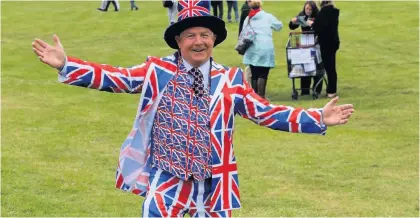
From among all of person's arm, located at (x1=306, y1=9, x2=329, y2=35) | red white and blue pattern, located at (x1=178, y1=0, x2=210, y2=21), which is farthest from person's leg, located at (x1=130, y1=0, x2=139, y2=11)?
red white and blue pattern, located at (x1=178, y1=0, x2=210, y2=21)

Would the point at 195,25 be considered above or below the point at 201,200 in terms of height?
above

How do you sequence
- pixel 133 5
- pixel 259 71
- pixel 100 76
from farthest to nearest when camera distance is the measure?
pixel 133 5, pixel 259 71, pixel 100 76

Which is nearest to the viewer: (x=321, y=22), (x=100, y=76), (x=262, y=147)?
(x=100, y=76)

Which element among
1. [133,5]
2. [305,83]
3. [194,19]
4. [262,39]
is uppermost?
[194,19]

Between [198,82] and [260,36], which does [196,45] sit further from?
[260,36]

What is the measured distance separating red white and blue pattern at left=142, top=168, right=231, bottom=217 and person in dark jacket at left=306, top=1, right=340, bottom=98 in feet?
37.6

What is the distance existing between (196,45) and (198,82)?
0.22m

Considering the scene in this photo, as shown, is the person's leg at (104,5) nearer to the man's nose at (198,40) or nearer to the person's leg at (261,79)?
the person's leg at (261,79)

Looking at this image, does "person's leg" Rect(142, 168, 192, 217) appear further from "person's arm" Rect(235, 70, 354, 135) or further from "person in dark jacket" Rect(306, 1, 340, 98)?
"person in dark jacket" Rect(306, 1, 340, 98)

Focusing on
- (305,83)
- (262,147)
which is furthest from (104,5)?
(262,147)

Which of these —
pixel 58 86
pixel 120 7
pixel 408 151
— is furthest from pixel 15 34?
pixel 408 151

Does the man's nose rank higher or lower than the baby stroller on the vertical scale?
higher

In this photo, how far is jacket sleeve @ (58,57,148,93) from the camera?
5.42m

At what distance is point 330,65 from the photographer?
17.3m
